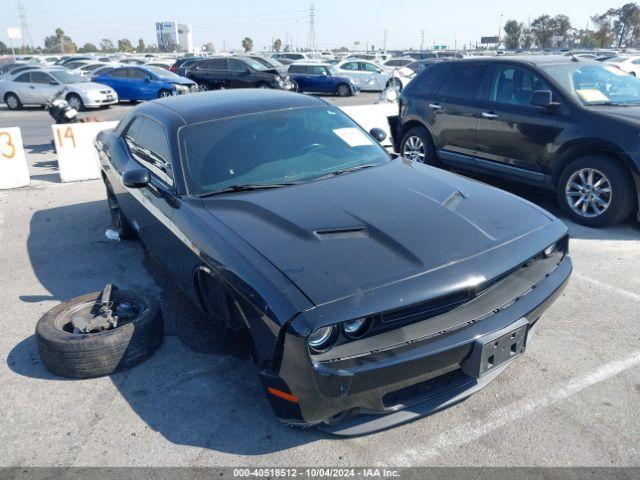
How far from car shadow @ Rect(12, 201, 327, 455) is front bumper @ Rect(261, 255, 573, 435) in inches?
15.3

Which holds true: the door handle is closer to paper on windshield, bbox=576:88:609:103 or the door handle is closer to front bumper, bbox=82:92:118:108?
paper on windshield, bbox=576:88:609:103

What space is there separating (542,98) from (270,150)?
3.54m

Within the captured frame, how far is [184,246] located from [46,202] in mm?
4994

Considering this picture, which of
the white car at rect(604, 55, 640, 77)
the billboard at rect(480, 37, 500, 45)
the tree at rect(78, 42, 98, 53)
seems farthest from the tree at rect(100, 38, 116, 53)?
the white car at rect(604, 55, 640, 77)

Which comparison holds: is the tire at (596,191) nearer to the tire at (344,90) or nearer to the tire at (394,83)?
the tire at (394,83)

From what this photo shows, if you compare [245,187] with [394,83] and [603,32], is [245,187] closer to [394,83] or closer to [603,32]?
[394,83]

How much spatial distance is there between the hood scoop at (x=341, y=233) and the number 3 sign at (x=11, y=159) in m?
7.00

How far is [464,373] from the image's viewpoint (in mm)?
2555

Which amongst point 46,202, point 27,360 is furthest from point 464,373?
point 46,202

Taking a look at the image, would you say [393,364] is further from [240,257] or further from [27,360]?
[27,360]

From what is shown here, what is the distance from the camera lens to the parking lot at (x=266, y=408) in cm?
256

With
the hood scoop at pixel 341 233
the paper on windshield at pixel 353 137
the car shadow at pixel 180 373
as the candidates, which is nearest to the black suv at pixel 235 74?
the car shadow at pixel 180 373

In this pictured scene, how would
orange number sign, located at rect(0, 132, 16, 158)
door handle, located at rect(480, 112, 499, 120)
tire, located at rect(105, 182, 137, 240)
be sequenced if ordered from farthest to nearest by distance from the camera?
orange number sign, located at rect(0, 132, 16, 158), door handle, located at rect(480, 112, 499, 120), tire, located at rect(105, 182, 137, 240)

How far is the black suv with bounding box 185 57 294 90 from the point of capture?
71.3 feet
